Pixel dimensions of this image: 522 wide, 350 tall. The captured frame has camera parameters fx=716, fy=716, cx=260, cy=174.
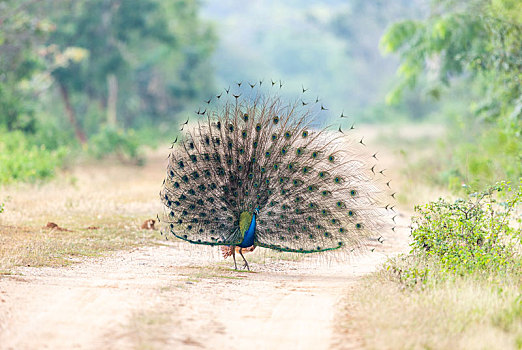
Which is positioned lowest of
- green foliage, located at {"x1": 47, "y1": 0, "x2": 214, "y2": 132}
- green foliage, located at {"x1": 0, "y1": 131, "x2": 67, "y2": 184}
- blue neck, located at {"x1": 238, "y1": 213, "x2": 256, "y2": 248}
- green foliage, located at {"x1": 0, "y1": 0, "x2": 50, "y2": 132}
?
blue neck, located at {"x1": 238, "y1": 213, "x2": 256, "y2": 248}

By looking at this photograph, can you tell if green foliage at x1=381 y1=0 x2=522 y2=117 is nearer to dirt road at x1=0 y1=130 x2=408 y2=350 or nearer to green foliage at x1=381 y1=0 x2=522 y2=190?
green foliage at x1=381 y1=0 x2=522 y2=190

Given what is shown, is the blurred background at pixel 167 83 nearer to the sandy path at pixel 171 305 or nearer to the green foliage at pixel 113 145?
the green foliage at pixel 113 145

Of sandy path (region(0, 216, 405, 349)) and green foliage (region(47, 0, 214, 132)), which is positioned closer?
sandy path (region(0, 216, 405, 349))

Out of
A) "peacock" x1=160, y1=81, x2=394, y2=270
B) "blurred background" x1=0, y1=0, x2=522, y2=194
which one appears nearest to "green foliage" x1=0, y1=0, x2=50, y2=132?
"blurred background" x1=0, y1=0, x2=522, y2=194

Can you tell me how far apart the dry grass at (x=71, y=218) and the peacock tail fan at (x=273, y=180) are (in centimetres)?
169

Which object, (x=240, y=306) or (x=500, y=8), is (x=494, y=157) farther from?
(x=240, y=306)

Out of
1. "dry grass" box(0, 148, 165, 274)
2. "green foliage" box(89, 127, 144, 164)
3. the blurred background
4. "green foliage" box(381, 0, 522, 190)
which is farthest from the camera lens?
"green foliage" box(89, 127, 144, 164)

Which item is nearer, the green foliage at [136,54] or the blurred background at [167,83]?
the blurred background at [167,83]

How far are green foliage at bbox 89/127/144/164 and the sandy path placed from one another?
14.0 metres

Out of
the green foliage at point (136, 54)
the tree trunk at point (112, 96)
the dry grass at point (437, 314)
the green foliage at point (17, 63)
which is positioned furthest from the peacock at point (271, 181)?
the tree trunk at point (112, 96)

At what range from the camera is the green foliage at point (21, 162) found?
15.0 m

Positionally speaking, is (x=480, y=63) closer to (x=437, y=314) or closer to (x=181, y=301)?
(x=437, y=314)

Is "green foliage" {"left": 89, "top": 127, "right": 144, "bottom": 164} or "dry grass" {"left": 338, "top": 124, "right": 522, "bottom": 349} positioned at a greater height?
"green foliage" {"left": 89, "top": 127, "right": 144, "bottom": 164}

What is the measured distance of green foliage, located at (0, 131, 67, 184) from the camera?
15.0 m
